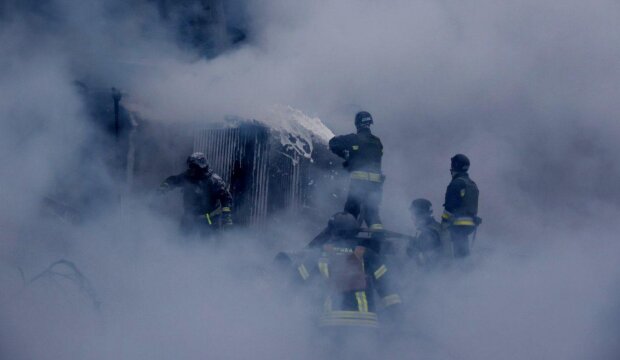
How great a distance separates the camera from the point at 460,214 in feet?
20.7

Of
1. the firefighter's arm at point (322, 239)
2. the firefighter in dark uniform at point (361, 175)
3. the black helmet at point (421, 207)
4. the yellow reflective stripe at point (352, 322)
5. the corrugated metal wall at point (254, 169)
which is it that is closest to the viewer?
the yellow reflective stripe at point (352, 322)

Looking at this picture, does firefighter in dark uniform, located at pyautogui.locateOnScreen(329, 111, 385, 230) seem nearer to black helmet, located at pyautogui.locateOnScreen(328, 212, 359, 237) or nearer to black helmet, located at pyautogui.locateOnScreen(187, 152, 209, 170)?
black helmet, located at pyautogui.locateOnScreen(328, 212, 359, 237)

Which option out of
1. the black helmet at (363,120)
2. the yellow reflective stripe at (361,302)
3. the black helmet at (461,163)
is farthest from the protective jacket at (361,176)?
the yellow reflective stripe at (361,302)

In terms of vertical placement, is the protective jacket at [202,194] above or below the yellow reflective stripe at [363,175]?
below

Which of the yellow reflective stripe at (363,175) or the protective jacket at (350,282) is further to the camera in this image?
the yellow reflective stripe at (363,175)

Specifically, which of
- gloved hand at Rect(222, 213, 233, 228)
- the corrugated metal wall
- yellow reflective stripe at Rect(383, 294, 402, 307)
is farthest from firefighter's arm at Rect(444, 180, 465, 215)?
gloved hand at Rect(222, 213, 233, 228)

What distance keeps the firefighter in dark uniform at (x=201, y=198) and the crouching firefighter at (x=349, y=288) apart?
2327mm

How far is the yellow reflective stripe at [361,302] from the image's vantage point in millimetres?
4777

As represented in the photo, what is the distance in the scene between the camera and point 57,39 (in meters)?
7.76

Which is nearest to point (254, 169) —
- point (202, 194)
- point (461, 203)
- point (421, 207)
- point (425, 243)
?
point (202, 194)

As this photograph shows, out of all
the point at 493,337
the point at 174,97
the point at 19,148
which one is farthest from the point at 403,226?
the point at 19,148

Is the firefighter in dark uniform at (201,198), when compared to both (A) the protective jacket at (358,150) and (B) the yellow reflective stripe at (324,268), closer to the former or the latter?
(A) the protective jacket at (358,150)

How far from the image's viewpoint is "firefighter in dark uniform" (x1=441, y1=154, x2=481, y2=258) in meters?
6.28

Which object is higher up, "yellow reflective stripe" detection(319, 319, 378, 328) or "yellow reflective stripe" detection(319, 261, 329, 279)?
"yellow reflective stripe" detection(319, 261, 329, 279)
